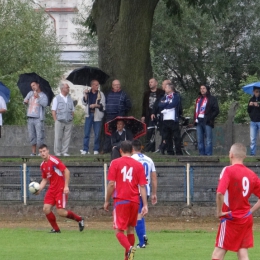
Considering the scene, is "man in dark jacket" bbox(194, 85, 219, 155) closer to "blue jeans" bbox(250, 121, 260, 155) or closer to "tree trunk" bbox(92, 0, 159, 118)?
"blue jeans" bbox(250, 121, 260, 155)

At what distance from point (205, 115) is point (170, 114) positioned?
3.53 feet

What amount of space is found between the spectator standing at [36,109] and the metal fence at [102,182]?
116cm

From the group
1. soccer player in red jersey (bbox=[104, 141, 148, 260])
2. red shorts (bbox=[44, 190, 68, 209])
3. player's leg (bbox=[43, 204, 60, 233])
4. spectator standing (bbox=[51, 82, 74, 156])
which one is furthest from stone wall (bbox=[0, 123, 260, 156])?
soccer player in red jersey (bbox=[104, 141, 148, 260])

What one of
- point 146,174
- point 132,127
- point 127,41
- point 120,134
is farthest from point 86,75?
point 146,174

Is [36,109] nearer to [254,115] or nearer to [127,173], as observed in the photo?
[254,115]

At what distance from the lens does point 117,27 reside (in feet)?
84.3

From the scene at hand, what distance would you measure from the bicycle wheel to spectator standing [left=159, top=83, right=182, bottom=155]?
171cm

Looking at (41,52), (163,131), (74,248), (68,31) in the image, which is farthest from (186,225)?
(68,31)

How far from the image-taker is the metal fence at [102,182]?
75.1 ft

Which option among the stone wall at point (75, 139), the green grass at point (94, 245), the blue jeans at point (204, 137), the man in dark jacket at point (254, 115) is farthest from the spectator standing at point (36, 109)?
the man in dark jacket at point (254, 115)

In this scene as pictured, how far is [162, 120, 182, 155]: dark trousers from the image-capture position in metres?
23.3

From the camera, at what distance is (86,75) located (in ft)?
83.4

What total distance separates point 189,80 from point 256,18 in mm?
5052

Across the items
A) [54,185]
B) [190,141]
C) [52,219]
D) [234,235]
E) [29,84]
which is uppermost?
[29,84]
